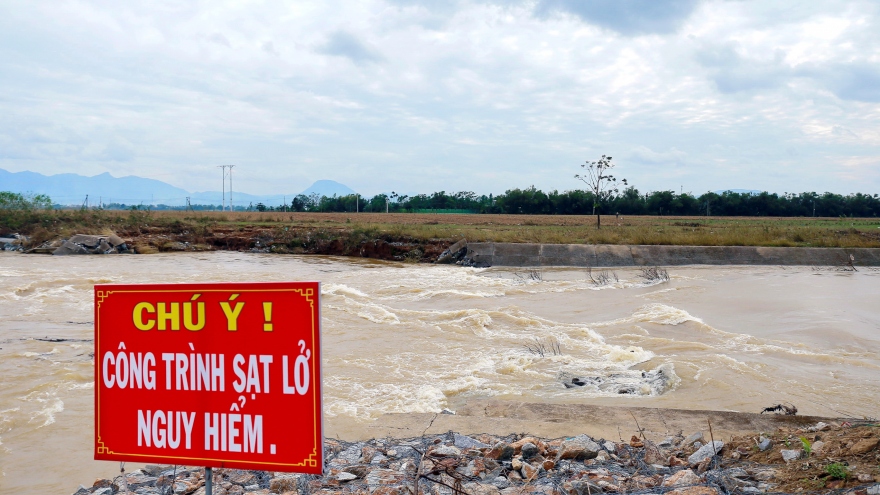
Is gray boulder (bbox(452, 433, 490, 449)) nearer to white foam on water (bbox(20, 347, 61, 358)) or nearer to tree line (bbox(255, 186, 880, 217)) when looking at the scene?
white foam on water (bbox(20, 347, 61, 358))

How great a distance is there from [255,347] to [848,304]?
15.9 metres

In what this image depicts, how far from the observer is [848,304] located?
48.6 feet

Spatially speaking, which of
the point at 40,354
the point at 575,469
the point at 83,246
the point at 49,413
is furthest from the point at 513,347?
the point at 83,246

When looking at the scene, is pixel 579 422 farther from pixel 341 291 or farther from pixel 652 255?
pixel 652 255

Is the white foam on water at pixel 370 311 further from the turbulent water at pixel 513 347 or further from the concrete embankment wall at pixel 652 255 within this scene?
the concrete embankment wall at pixel 652 255

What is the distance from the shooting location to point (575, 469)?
4.46m

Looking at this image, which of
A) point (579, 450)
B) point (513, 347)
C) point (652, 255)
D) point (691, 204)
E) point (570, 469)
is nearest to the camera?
point (570, 469)

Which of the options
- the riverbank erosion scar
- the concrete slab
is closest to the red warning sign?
the riverbank erosion scar

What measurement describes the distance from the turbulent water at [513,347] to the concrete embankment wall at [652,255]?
10.6 feet

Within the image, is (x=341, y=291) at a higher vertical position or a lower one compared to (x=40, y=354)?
higher

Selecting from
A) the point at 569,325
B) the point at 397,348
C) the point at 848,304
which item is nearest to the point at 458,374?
the point at 397,348

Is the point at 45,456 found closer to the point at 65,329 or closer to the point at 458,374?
the point at 458,374

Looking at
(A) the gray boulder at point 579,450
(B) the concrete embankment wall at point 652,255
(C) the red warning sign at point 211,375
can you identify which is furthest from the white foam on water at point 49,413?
(B) the concrete embankment wall at point 652,255

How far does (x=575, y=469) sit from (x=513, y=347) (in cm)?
600
